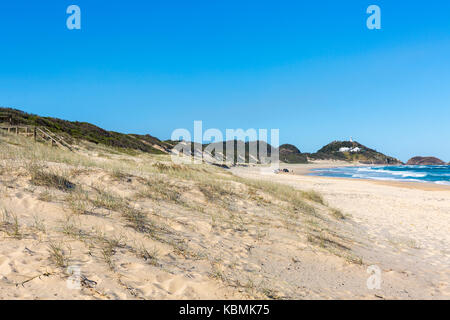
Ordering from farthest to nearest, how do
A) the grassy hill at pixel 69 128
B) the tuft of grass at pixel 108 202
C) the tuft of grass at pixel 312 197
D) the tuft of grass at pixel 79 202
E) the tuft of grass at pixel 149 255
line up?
the grassy hill at pixel 69 128
the tuft of grass at pixel 312 197
the tuft of grass at pixel 108 202
the tuft of grass at pixel 79 202
the tuft of grass at pixel 149 255

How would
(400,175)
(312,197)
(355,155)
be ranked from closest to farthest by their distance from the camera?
(312,197)
(400,175)
(355,155)

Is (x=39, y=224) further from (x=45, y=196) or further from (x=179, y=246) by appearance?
(x=179, y=246)

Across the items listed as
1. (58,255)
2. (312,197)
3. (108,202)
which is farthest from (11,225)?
(312,197)

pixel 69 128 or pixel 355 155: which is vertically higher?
pixel 69 128

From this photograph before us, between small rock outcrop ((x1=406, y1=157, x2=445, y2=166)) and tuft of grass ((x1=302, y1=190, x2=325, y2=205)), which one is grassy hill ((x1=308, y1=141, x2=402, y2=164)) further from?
tuft of grass ((x1=302, y1=190, x2=325, y2=205))

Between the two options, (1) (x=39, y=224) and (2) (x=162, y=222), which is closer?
(1) (x=39, y=224)

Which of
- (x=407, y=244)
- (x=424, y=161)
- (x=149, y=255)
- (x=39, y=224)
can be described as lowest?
(x=407, y=244)

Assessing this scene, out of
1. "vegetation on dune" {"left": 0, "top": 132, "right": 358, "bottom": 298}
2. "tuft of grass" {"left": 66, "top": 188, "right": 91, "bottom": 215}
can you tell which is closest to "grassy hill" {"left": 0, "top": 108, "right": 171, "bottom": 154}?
"vegetation on dune" {"left": 0, "top": 132, "right": 358, "bottom": 298}

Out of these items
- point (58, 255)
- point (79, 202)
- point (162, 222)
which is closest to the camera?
point (58, 255)

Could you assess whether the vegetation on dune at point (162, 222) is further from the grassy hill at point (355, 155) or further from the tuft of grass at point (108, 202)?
the grassy hill at point (355, 155)

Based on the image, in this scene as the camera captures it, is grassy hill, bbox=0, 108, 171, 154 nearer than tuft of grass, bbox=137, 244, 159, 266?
No

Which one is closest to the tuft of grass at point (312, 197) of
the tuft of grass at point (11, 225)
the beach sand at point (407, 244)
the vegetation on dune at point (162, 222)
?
the beach sand at point (407, 244)

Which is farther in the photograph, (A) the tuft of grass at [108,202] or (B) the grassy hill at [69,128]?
(B) the grassy hill at [69,128]
